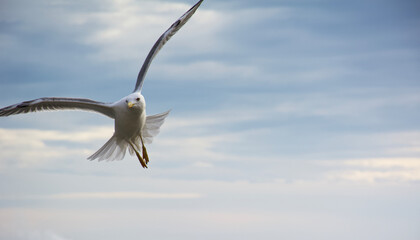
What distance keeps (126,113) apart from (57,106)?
1.78 metres

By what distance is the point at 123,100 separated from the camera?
12117 millimetres

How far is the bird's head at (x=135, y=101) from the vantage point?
38.7 feet

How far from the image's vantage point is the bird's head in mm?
11798

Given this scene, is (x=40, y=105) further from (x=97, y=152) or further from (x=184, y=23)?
(x=184, y=23)

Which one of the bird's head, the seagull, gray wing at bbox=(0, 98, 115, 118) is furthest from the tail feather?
the bird's head

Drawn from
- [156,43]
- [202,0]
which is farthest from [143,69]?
[202,0]

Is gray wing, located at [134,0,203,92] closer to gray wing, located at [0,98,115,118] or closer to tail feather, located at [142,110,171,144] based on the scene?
gray wing, located at [0,98,115,118]

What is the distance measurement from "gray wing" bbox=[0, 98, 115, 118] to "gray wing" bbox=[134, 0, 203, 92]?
2.54 ft

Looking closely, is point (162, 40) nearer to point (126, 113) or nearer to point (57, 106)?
point (126, 113)

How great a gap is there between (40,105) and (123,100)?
1.97 metres

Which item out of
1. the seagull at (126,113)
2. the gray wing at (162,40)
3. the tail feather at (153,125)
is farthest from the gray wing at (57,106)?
the tail feather at (153,125)

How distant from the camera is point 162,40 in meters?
13.5

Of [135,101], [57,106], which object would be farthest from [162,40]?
[57,106]

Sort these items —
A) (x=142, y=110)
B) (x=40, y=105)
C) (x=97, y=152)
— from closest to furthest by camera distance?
(x=142, y=110)
(x=40, y=105)
(x=97, y=152)
